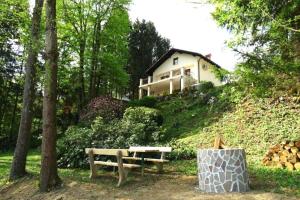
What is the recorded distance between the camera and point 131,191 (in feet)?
26.3

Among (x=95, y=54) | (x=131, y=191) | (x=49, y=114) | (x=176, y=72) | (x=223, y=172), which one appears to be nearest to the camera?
(x=223, y=172)

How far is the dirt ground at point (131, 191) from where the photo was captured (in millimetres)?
7000

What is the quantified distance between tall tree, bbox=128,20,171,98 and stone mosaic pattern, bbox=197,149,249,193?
107 feet

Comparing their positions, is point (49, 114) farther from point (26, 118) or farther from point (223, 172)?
point (223, 172)

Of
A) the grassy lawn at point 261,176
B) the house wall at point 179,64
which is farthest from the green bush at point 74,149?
the house wall at point 179,64

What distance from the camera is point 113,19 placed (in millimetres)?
29062

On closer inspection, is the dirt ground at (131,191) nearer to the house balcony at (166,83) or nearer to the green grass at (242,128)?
the green grass at (242,128)

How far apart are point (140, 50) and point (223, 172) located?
34099 millimetres

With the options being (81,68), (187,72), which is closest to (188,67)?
(187,72)

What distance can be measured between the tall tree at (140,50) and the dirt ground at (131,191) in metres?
30.7

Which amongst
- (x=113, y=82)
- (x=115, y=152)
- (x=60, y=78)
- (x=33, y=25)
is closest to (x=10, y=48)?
(x=60, y=78)

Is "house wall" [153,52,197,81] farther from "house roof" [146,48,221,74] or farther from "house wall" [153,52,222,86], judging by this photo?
"house roof" [146,48,221,74]

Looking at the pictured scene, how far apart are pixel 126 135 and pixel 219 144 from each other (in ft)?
21.0

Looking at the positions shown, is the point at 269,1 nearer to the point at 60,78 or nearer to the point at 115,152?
the point at 115,152
